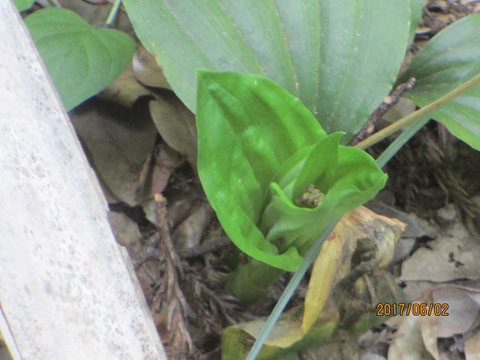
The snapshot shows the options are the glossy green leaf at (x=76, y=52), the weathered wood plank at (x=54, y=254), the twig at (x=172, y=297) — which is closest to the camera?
the weathered wood plank at (x=54, y=254)

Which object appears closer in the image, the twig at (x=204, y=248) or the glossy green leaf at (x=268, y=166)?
the glossy green leaf at (x=268, y=166)

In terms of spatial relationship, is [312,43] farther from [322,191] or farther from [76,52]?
[76,52]

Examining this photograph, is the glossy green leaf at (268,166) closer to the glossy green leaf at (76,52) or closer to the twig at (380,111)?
the twig at (380,111)

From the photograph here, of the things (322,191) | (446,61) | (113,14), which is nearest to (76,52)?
(113,14)

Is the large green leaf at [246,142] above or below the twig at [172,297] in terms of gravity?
above

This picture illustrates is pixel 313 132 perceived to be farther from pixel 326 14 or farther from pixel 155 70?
pixel 155 70
